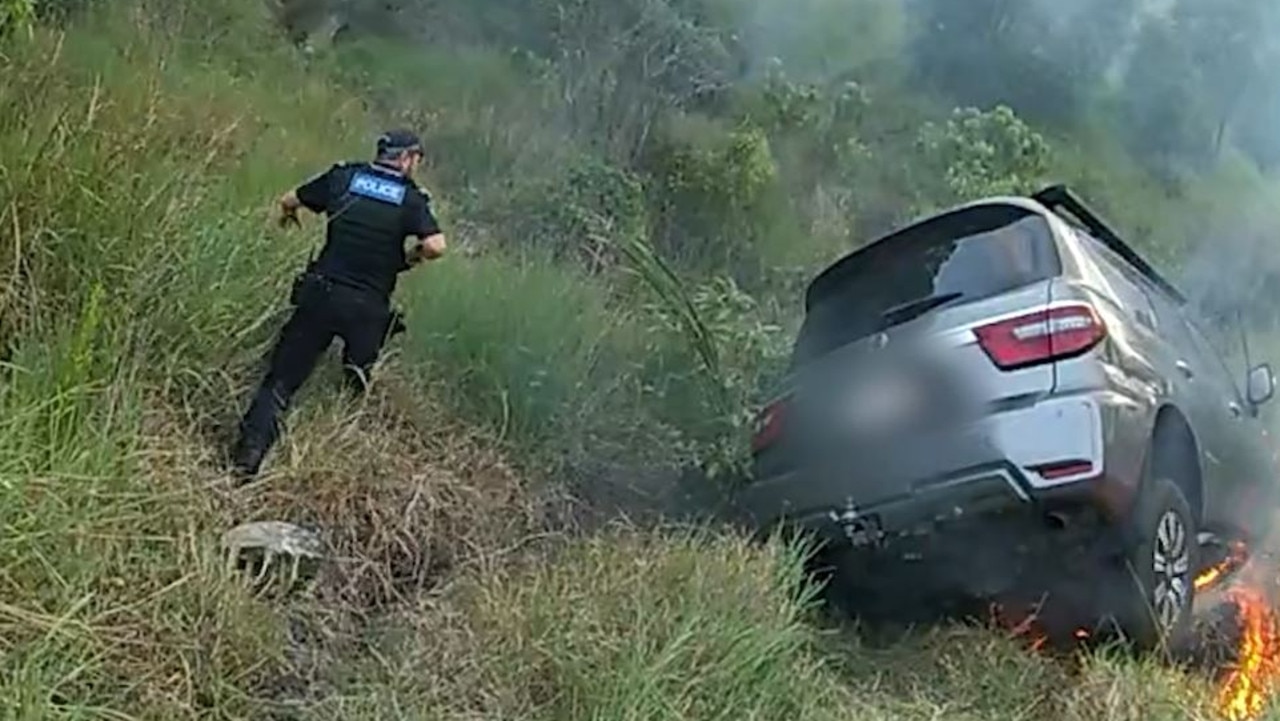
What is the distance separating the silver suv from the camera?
15.3 feet

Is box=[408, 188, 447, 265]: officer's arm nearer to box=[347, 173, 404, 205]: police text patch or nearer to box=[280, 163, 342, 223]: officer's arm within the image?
box=[347, 173, 404, 205]: police text patch

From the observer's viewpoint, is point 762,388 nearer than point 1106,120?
Yes

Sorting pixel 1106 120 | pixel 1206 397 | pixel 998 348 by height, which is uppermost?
pixel 998 348

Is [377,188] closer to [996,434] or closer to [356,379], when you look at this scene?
[356,379]

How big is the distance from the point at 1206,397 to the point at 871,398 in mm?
1795

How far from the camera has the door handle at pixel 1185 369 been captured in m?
5.67

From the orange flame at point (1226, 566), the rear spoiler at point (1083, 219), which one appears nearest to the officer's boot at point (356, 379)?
the rear spoiler at point (1083, 219)

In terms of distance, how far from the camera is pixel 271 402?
16.7 feet

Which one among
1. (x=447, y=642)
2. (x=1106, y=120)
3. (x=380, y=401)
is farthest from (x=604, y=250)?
(x=1106, y=120)

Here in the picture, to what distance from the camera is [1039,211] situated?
5164mm

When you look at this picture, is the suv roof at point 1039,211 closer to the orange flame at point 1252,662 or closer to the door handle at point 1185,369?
the door handle at point 1185,369

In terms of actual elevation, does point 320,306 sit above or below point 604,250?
above

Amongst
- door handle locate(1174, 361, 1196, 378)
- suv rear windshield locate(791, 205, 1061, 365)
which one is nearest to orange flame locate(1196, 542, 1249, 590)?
door handle locate(1174, 361, 1196, 378)

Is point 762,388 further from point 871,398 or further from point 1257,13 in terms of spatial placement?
point 1257,13
